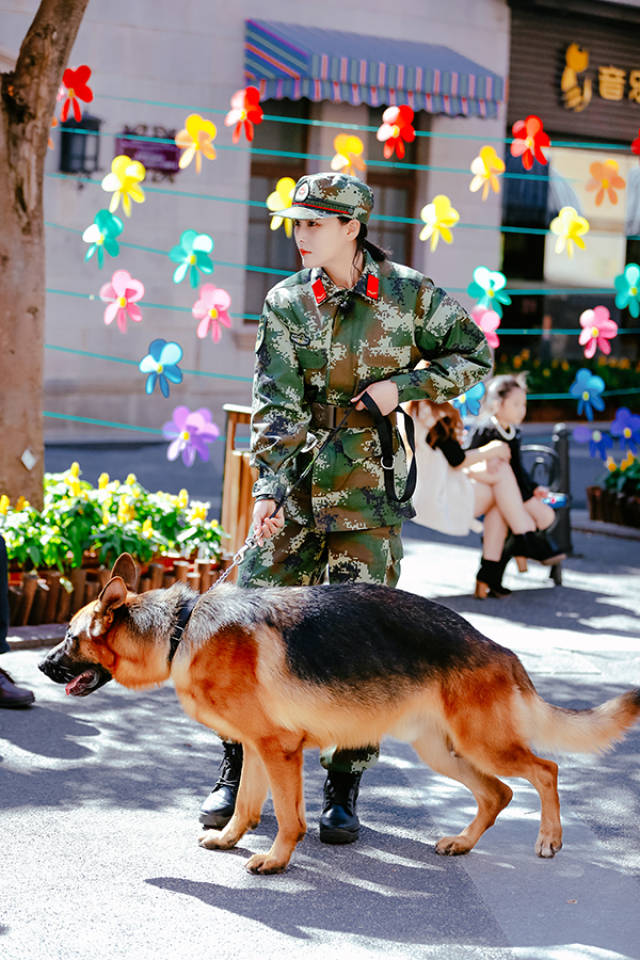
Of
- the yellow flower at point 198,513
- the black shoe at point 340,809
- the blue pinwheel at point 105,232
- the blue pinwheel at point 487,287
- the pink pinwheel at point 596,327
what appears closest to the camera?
the black shoe at point 340,809

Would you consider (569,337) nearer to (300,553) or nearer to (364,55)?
(364,55)

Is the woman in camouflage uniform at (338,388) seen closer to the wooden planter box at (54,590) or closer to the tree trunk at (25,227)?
the wooden planter box at (54,590)

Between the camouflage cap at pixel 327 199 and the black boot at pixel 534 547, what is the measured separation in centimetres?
469

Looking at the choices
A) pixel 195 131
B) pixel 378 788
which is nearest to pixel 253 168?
pixel 195 131

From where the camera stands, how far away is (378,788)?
5316 millimetres

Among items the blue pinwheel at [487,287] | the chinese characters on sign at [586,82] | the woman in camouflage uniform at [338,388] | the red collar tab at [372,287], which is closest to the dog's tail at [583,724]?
the woman in camouflage uniform at [338,388]

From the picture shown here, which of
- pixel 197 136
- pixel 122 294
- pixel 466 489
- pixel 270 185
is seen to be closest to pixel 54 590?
pixel 122 294

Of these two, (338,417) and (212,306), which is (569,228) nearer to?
(212,306)

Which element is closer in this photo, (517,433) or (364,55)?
(517,433)

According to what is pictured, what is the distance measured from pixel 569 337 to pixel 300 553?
1796cm

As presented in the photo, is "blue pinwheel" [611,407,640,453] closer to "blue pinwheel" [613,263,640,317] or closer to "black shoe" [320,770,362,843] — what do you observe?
"blue pinwheel" [613,263,640,317]

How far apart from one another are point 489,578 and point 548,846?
437 centimetres

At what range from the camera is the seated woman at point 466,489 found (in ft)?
28.5

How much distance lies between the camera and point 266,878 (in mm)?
4293
